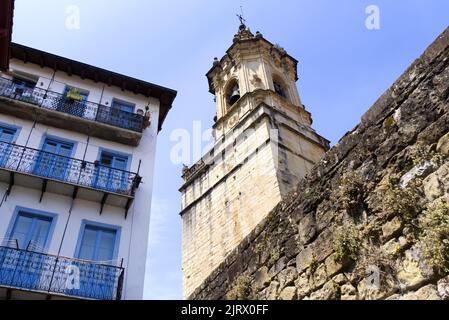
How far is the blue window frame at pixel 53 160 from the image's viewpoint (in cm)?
998

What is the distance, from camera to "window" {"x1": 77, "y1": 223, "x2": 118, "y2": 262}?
9.11 m

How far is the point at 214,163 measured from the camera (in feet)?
64.2

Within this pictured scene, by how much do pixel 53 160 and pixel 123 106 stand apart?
150 inches

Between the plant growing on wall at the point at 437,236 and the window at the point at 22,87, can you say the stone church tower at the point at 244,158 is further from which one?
the plant growing on wall at the point at 437,236

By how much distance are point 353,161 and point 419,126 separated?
752mm

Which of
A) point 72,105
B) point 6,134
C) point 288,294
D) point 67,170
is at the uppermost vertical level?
point 72,105

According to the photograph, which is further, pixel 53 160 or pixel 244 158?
pixel 244 158

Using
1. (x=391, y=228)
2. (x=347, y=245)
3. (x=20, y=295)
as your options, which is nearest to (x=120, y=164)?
(x=20, y=295)

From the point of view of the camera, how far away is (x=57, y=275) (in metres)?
8.26

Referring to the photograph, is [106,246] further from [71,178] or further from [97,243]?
[71,178]

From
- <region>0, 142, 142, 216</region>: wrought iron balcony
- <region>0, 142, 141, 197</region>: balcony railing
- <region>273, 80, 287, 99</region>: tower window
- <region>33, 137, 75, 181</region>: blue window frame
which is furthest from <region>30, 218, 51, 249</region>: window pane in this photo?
<region>273, 80, 287, 99</region>: tower window

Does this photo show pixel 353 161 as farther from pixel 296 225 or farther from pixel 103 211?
pixel 103 211

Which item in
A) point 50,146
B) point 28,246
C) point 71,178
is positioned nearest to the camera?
point 28,246

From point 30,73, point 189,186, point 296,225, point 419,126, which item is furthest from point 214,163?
point 419,126
